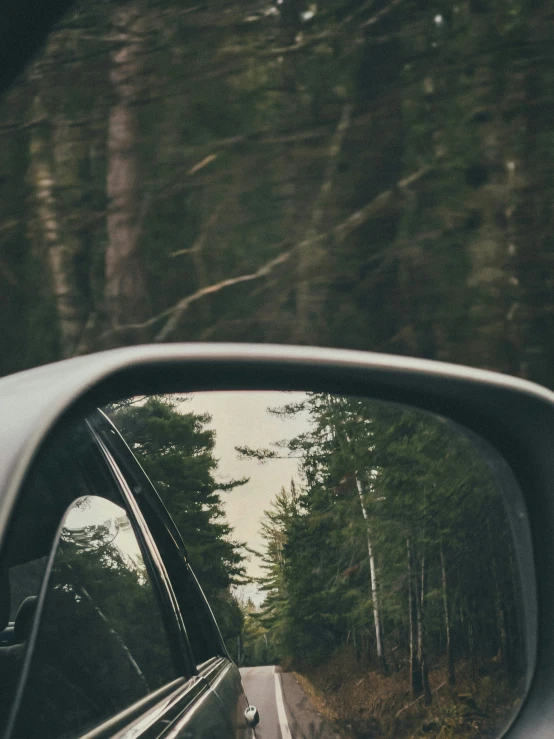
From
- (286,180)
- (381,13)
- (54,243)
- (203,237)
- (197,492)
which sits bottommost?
(197,492)

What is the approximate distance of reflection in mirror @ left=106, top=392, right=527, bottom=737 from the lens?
0.94m

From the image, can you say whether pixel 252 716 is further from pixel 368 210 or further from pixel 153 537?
pixel 368 210

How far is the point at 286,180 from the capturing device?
219 inches

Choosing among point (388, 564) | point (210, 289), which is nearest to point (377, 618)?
point (388, 564)

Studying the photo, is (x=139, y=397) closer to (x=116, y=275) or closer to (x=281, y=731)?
(x=281, y=731)

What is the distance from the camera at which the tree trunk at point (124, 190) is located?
5.77m

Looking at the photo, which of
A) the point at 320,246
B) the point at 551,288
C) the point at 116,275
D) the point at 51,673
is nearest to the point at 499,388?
the point at 51,673

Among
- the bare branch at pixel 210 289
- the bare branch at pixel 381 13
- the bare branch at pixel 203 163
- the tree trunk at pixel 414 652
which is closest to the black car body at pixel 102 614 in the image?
the tree trunk at pixel 414 652

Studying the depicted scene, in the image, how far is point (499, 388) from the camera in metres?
1.33

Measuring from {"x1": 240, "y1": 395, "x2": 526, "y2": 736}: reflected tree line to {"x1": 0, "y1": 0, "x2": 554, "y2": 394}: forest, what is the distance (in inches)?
145

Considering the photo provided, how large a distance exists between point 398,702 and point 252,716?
0.25 m

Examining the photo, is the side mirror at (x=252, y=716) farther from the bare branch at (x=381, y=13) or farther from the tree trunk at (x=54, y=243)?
the bare branch at (x=381, y=13)

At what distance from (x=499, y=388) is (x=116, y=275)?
4.85 meters

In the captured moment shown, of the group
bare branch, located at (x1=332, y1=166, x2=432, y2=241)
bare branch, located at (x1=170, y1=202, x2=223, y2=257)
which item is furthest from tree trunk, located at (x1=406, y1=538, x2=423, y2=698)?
bare branch, located at (x1=170, y1=202, x2=223, y2=257)
